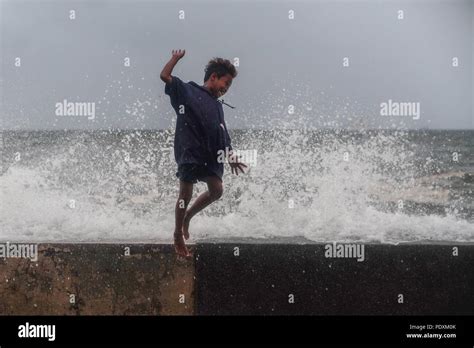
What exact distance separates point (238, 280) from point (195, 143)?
78cm

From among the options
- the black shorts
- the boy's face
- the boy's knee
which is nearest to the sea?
the boy's knee

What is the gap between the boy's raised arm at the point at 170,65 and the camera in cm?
280

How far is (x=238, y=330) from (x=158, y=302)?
1.28 ft

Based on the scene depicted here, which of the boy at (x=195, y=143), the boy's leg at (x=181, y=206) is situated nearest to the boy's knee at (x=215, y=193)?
the boy at (x=195, y=143)

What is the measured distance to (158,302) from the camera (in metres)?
2.54

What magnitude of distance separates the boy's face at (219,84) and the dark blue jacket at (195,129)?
0.51 feet

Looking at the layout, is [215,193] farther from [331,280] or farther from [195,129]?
[331,280]

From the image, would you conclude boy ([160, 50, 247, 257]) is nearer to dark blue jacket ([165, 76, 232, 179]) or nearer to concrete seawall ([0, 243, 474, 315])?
dark blue jacket ([165, 76, 232, 179])

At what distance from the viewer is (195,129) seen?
2.91 m

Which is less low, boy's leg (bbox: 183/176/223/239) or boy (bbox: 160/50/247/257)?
boy (bbox: 160/50/247/257)

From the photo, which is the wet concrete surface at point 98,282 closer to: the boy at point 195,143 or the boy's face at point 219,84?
the boy at point 195,143

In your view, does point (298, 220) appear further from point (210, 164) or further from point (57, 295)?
point (57, 295)

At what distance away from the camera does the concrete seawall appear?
251 cm

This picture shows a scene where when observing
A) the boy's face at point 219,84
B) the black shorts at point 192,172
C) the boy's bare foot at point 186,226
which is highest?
the boy's face at point 219,84
